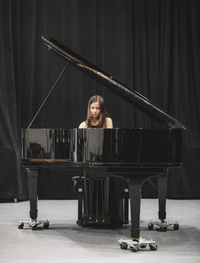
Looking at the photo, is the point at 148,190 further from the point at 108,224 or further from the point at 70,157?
the point at 70,157

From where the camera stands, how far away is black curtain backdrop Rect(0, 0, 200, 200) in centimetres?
Answer: 686

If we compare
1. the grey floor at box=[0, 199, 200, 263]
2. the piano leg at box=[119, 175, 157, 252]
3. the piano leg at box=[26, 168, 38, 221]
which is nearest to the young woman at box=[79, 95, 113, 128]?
the piano leg at box=[26, 168, 38, 221]

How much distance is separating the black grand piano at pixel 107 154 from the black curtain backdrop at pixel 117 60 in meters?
2.34

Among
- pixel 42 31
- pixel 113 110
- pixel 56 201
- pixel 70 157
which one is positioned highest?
pixel 42 31

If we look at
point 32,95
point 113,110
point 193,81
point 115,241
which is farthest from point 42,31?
point 115,241

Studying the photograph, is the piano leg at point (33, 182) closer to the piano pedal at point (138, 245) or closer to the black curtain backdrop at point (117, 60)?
the piano pedal at point (138, 245)

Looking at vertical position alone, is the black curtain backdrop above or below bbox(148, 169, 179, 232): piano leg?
above

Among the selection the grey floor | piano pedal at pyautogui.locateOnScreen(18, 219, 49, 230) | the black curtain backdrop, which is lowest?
the grey floor

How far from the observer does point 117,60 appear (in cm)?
701

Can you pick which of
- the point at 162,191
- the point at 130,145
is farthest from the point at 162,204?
the point at 130,145

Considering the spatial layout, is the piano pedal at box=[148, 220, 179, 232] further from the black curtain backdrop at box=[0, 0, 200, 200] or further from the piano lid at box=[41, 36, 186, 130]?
the black curtain backdrop at box=[0, 0, 200, 200]

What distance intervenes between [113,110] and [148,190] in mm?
1206

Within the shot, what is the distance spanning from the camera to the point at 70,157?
13.0ft

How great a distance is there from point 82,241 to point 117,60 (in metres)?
3.52
